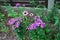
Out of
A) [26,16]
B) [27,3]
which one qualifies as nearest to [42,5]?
[27,3]

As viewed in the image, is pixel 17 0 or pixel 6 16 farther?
pixel 17 0

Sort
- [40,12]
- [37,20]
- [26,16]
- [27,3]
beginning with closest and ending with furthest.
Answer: [37,20] → [26,16] → [40,12] → [27,3]

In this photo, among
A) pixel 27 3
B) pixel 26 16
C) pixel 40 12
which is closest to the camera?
pixel 26 16

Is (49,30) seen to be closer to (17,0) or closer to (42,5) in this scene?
(42,5)

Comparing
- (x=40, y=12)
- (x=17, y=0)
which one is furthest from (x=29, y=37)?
(x=17, y=0)

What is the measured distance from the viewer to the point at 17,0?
5578 mm

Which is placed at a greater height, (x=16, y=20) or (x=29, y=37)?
(x=16, y=20)

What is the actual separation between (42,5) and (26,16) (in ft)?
4.40

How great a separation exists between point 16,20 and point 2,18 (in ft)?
Answer: 4.95

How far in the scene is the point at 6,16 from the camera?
518cm

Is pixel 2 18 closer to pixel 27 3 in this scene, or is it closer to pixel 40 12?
pixel 27 3

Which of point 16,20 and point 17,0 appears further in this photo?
point 17,0

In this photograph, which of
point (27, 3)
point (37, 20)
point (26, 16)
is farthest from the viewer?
point (27, 3)

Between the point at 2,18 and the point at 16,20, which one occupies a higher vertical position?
the point at 16,20
